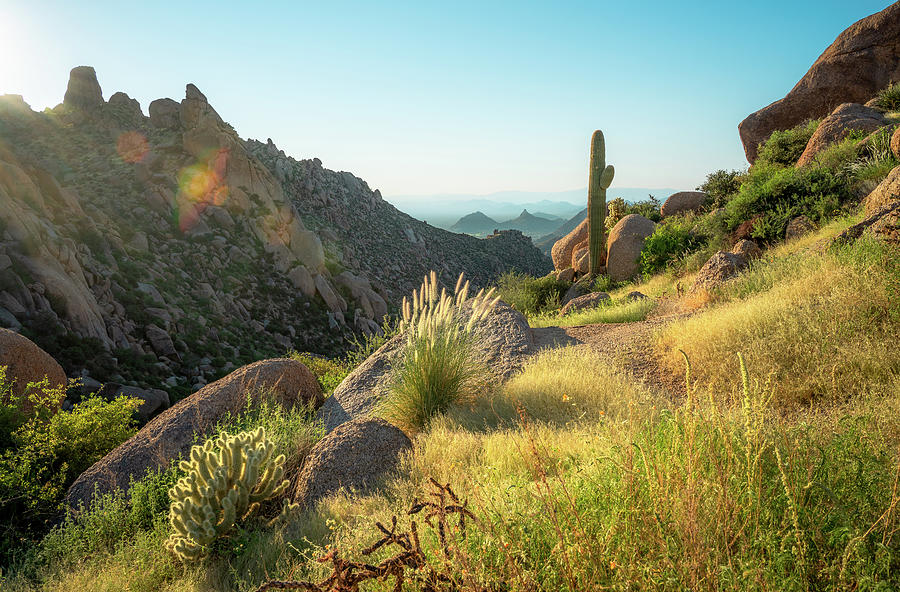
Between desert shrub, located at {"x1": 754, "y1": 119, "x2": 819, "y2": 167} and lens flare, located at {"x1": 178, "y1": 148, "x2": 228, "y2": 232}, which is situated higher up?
lens flare, located at {"x1": 178, "y1": 148, "x2": 228, "y2": 232}

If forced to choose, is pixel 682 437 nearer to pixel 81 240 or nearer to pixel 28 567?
pixel 28 567

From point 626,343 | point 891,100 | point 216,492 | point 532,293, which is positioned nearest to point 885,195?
point 626,343

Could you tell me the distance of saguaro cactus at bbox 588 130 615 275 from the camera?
18.4 metres

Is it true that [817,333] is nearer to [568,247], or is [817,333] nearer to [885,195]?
[885,195]

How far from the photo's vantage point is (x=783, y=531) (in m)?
2.19

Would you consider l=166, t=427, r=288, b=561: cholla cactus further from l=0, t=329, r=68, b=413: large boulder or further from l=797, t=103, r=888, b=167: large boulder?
l=797, t=103, r=888, b=167: large boulder

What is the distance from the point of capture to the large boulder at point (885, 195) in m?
7.81

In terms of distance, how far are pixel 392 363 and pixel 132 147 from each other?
3291 cm

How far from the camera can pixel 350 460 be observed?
4.56 m

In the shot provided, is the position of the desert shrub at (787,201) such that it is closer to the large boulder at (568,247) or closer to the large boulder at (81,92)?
the large boulder at (568,247)

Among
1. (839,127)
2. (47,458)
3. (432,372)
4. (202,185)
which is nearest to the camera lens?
(432,372)

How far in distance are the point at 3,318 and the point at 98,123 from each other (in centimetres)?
2630

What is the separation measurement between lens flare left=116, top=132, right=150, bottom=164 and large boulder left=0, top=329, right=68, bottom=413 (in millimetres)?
26571

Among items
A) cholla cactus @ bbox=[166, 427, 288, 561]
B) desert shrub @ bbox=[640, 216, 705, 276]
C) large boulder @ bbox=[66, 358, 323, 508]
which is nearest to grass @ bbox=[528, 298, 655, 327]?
desert shrub @ bbox=[640, 216, 705, 276]
